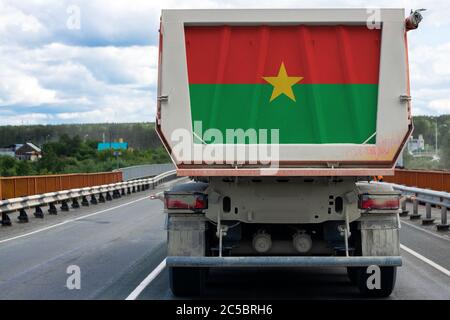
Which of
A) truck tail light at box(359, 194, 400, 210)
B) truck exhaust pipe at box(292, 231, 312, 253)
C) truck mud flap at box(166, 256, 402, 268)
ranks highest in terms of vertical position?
truck tail light at box(359, 194, 400, 210)

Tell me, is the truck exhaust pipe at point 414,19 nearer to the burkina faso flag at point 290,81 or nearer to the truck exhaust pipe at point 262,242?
the burkina faso flag at point 290,81

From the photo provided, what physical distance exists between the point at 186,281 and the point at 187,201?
110 cm

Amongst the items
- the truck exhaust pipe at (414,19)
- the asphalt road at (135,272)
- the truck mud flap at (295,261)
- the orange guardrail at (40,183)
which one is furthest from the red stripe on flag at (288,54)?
the orange guardrail at (40,183)

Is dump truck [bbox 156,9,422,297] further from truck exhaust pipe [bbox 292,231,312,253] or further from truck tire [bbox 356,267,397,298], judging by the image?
truck tire [bbox 356,267,397,298]

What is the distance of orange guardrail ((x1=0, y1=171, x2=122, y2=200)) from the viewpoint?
82.1 ft

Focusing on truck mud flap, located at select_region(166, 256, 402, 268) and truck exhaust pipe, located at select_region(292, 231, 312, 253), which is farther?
truck exhaust pipe, located at select_region(292, 231, 312, 253)

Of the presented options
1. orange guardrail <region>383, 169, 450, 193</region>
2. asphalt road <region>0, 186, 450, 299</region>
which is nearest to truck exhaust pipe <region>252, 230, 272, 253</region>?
asphalt road <region>0, 186, 450, 299</region>

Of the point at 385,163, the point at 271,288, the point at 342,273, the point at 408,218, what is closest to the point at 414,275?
the point at 342,273

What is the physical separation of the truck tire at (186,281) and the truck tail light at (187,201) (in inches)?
35.5

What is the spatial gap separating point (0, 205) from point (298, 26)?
14.0 metres

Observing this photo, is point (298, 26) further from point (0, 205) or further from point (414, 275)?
point (0, 205)

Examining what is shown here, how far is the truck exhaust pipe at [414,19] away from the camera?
8891mm

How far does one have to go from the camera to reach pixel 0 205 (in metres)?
21.0

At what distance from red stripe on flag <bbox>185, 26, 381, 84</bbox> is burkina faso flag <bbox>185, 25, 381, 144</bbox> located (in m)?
0.01
